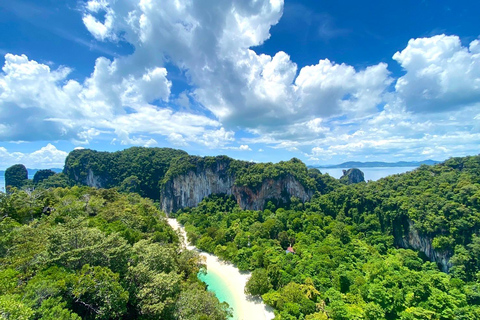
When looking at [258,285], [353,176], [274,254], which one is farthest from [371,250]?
[353,176]

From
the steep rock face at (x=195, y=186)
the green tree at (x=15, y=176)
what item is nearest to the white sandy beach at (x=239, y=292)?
the steep rock face at (x=195, y=186)

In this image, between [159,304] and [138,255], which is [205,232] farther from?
[159,304]

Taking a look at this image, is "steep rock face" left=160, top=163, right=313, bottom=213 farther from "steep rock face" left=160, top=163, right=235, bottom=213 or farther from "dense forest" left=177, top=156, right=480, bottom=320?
"dense forest" left=177, top=156, right=480, bottom=320

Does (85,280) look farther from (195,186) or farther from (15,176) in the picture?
(15,176)

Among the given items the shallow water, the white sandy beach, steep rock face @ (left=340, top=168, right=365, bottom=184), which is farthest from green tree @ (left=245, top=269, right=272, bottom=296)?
steep rock face @ (left=340, top=168, right=365, bottom=184)

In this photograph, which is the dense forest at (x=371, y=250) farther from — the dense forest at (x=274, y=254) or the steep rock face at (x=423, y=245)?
the steep rock face at (x=423, y=245)
